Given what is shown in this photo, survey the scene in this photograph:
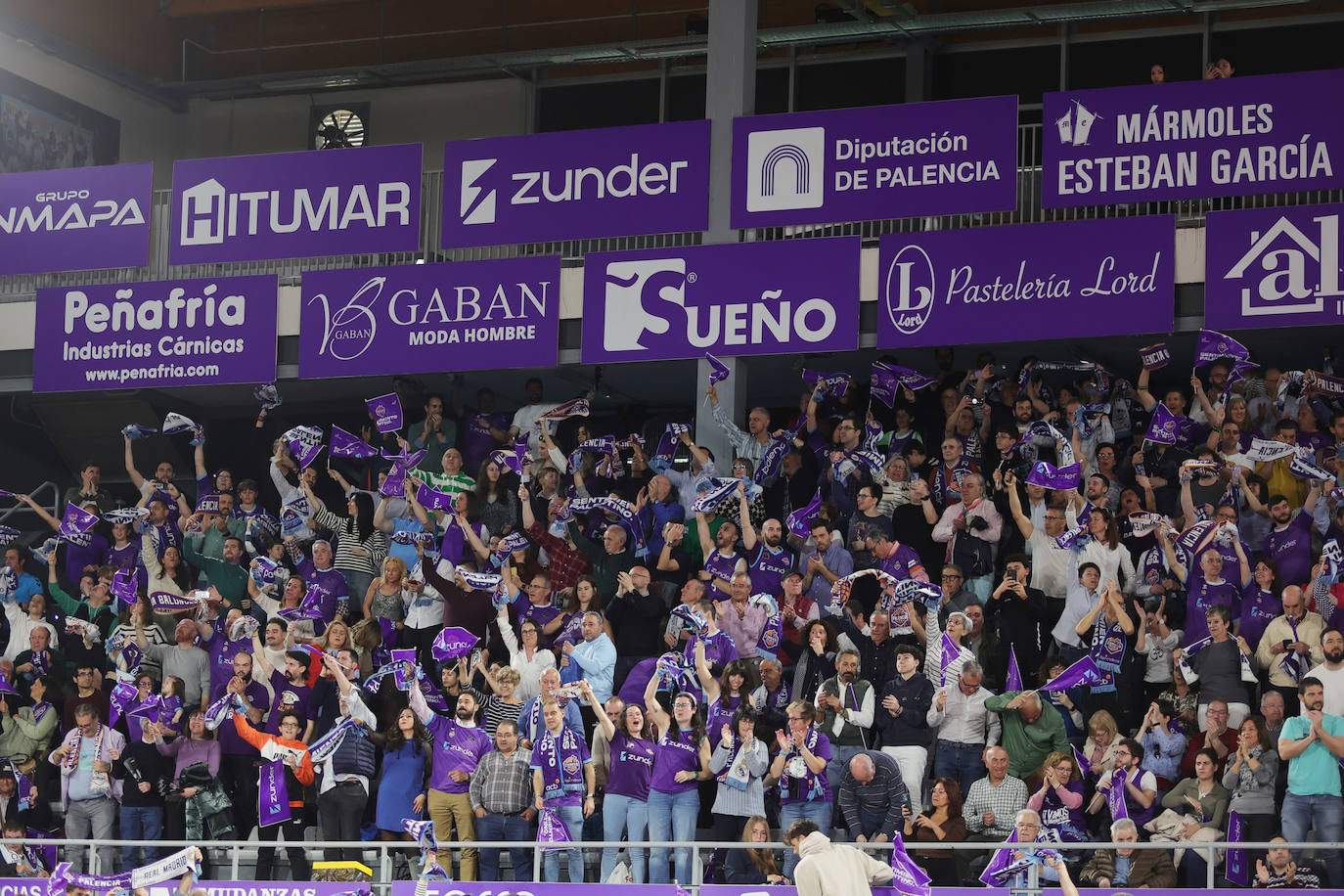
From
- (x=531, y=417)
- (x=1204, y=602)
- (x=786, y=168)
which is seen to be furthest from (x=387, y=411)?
(x=1204, y=602)

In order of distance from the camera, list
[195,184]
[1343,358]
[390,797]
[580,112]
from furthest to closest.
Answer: [580,112] < [195,184] < [1343,358] < [390,797]

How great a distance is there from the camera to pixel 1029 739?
1512cm

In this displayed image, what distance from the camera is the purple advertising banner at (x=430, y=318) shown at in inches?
801

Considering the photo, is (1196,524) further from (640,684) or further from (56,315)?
(56,315)

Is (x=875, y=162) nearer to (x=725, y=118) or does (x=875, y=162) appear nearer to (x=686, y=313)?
(x=725, y=118)

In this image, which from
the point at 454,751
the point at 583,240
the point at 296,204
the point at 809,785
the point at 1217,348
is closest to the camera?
the point at 809,785

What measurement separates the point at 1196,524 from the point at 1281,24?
9.11 meters

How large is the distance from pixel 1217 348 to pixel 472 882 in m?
7.91

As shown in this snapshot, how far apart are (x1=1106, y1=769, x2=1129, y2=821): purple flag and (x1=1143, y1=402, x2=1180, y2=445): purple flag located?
4.01 m

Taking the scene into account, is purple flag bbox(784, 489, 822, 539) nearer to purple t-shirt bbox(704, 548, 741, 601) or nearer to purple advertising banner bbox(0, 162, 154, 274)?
purple t-shirt bbox(704, 548, 741, 601)

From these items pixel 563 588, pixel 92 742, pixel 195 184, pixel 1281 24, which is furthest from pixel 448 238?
pixel 1281 24

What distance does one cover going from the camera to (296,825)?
16.6 metres

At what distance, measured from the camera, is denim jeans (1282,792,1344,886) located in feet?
46.0

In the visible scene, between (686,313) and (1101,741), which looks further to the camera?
(686,313)
